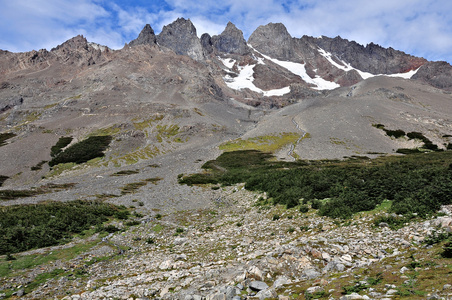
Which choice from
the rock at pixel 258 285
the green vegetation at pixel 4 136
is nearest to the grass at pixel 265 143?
the rock at pixel 258 285

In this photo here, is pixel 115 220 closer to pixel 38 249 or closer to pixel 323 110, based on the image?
pixel 38 249

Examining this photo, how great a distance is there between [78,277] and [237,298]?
953 centimetres

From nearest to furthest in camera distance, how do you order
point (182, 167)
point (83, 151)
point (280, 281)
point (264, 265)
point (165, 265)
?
point (280, 281)
point (264, 265)
point (165, 265)
point (182, 167)
point (83, 151)

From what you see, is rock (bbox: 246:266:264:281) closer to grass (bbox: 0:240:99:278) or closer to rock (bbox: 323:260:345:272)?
rock (bbox: 323:260:345:272)

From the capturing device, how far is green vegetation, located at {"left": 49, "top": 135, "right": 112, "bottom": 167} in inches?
4023

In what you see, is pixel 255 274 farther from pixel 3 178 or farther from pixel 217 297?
pixel 3 178

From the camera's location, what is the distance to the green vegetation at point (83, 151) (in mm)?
102188

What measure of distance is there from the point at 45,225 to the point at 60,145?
12403cm

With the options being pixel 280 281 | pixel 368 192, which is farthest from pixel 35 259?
pixel 368 192

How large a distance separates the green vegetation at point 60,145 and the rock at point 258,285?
129662 millimetres

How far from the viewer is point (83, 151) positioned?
110 m

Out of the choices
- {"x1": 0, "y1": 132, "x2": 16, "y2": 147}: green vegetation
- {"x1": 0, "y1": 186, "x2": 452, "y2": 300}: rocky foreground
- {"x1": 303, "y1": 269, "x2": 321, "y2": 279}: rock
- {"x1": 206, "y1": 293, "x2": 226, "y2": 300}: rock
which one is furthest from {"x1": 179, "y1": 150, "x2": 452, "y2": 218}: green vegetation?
Answer: {"x1": 0, "y1": 132, "x2": 16, "y2": 147}: green vegetation

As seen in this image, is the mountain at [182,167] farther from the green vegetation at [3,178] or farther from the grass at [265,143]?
the green vegetation at [3,178]

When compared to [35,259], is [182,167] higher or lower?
higher
